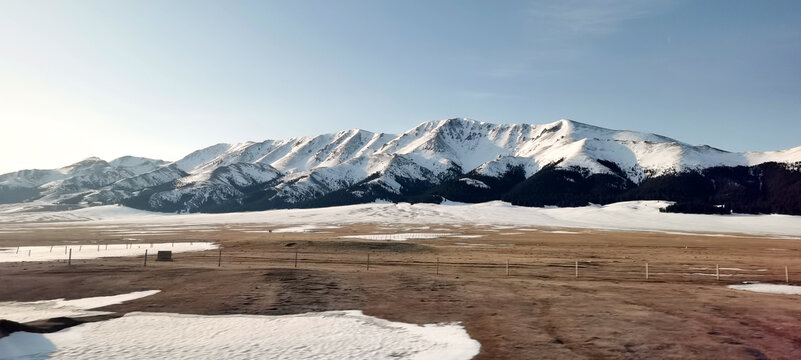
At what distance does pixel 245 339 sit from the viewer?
20.4 m

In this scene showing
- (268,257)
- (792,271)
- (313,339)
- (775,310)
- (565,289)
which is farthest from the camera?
(268,257)

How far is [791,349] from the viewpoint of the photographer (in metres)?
18.7

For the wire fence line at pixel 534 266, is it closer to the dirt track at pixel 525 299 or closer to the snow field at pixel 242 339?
the dirt track at pixel 525 299

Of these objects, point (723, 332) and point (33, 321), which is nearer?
point (723, 332)

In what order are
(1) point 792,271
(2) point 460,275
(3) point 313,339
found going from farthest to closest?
(1) point 792,271 → (2) point 460,275 → (3) point 313,339

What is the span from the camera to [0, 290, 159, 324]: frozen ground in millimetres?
25423

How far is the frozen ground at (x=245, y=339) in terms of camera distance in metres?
18.2

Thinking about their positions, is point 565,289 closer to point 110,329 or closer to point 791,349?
point 791,349

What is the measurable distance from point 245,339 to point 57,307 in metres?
17.6

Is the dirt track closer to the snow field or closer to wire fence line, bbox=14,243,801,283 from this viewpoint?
wire fence line, bbox=14,243,801,283

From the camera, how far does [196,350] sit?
18672mm

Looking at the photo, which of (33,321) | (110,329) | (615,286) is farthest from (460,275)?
(33,321)

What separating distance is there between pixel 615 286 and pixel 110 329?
36.8m

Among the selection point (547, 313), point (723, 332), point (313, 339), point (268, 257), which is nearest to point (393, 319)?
point (313, 339)
